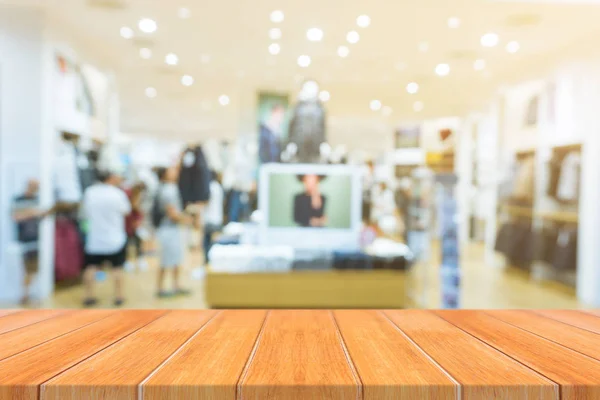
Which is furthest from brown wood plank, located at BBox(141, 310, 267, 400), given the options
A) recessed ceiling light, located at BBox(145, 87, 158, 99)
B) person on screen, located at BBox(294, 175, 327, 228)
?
recessed ceiling light, located at BBox(145, 87, 158, 99)

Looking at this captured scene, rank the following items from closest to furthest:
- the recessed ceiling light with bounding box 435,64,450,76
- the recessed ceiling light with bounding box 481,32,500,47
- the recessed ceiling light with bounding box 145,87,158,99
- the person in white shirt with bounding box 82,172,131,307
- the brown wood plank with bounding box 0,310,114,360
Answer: the brown wood plank with bounding box 0,310,114,360 < the person in white shirt with bounding box 82,172,131,307 < the recessed ceiling light with bounding box 481,32,500,47 < the recessed ceiling light with bounding box 435,64,450,76 < the recessed ceiling light with bounding box 145,87,158,99

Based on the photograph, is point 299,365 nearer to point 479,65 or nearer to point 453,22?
point 453,22

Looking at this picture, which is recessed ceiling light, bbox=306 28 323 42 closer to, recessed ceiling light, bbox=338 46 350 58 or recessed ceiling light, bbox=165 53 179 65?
recessed ceiling light, bbox=338 46 350 58

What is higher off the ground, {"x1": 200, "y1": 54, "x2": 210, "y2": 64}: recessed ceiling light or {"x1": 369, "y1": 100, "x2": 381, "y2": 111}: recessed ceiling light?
{"x1": 200, "y1": 54, "x2": 210, "y2": 64}: recessed ceiling light

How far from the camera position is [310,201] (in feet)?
13.8

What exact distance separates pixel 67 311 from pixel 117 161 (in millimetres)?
5556

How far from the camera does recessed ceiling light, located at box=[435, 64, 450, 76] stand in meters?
6.21

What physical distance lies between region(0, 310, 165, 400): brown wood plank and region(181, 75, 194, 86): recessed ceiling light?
5533 mm

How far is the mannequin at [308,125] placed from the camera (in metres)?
5.15

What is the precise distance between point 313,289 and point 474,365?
3052 mm

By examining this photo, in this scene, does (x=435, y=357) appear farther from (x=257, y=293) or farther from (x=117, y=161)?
(x=117, y=161)

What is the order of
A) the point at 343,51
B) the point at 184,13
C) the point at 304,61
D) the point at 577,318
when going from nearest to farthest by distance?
the point at 577,318 → the point at 184,13 → the point at 343,51 → the point at 304,61

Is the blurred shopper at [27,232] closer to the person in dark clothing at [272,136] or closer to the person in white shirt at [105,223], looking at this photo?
the person in white shirt at [105,223]

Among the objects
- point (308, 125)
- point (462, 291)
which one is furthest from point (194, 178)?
point (462, 291)
